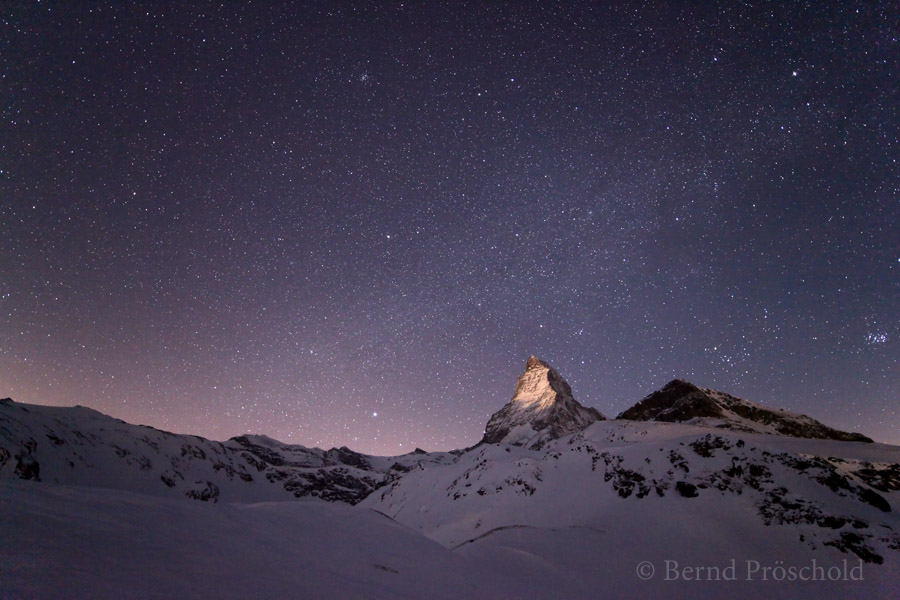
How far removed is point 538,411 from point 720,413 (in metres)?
75.7

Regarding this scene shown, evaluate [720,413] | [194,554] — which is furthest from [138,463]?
[720,413]

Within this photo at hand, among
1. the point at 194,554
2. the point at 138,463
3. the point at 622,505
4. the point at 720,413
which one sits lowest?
the point at 138,463

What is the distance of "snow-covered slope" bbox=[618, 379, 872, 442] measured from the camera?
45688mm

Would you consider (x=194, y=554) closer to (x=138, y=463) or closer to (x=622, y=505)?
(x=622, y=505)

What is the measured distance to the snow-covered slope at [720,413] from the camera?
45.7m

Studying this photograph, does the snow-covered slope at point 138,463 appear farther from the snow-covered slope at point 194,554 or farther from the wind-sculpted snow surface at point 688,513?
the wind-sculpted snow surface at point 688,513

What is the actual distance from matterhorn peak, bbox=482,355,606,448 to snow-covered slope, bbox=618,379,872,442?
151 feet

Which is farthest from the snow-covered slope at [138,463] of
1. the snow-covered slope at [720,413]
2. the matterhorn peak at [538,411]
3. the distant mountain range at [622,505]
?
the snow-covered slope at [720,413]

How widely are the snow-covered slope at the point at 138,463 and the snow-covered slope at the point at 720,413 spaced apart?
196 ft

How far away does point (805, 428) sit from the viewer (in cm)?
4734

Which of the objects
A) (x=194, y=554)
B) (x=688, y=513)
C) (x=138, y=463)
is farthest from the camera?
(x=138, y=463)

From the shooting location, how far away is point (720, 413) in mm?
50344

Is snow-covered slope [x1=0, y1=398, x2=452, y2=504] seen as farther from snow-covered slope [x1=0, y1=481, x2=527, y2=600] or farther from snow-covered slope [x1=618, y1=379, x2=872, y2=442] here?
snow-covered slope [x1=618, y1=379, x2=872, y2=442]

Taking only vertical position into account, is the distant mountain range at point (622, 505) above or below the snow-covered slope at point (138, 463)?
above
